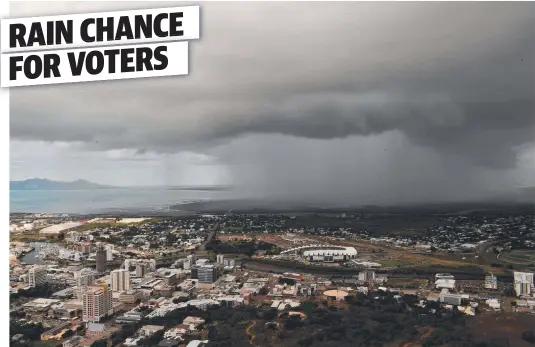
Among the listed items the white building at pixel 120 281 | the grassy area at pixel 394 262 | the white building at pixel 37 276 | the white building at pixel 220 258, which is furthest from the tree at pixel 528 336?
the white building at pixel 37 276

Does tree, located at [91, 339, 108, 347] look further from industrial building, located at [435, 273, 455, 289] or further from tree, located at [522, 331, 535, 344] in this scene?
tree, located at [522, 331, 535, 344]

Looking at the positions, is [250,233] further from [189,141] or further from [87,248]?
[87,248]

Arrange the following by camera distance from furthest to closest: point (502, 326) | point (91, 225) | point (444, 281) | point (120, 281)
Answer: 1. point (91, 225)
2. point (120, 281)
3. point (444, 281)
4. point (502, 326)

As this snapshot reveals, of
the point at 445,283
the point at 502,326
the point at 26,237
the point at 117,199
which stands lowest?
the point at 502,326

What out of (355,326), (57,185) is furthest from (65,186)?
(355,326)

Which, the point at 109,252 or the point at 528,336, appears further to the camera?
the point at 109,252

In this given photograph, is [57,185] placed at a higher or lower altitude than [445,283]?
higher

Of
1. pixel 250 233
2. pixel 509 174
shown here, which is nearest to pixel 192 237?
pixel 250 233

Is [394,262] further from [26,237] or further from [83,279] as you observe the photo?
[26,237]
